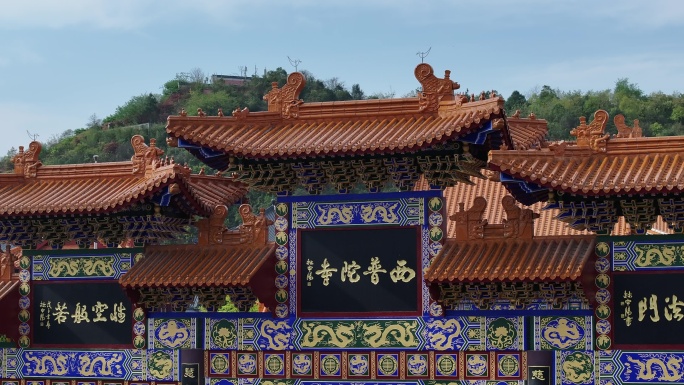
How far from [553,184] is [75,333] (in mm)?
7558

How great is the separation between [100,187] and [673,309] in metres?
8.33

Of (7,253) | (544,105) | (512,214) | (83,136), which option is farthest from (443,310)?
(83,136)

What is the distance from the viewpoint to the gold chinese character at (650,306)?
1512cm

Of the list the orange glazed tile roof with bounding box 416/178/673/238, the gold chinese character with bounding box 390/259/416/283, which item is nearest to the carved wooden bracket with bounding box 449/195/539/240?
the gold chinese character with bounding box 390/259/416/283

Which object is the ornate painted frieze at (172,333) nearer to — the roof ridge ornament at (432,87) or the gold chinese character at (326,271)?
the gold chinese character at (326,271)

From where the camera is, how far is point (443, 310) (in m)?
16.0

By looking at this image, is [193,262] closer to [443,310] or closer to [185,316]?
[185,316]

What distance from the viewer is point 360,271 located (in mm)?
16469

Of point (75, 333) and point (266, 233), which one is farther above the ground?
point (266, 233)

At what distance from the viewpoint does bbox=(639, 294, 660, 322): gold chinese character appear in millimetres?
15117

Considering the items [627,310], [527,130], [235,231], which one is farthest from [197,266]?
[527,130]


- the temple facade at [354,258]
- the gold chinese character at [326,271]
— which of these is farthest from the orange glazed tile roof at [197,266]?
the gold chinese character at [326,271]

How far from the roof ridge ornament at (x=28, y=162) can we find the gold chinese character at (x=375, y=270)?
222 inches

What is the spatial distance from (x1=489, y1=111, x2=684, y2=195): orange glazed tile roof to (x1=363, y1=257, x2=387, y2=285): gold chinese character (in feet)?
7.93
